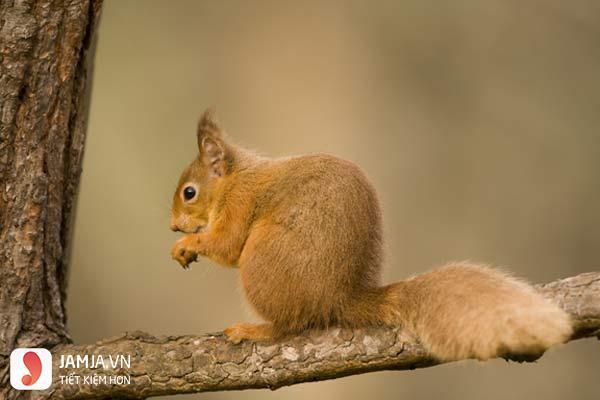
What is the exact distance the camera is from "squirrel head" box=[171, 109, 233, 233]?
2637mm

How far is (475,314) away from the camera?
1.99 metres

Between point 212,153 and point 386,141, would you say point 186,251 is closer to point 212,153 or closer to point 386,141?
point 212,153

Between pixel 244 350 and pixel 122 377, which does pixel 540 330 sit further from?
pixel 122 377

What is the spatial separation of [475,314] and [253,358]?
2.10 ft

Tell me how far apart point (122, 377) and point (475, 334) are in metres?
1.02

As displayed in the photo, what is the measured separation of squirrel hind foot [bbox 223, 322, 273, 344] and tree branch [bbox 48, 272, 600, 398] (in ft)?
0.07

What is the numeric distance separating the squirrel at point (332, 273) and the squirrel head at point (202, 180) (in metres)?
0.09

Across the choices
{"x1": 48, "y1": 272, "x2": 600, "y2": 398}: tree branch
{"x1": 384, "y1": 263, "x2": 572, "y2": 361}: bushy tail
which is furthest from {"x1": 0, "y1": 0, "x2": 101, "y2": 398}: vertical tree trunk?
{"x1": 384, "y1": 263, "x2": 572, "y2": 361}: bushy tail

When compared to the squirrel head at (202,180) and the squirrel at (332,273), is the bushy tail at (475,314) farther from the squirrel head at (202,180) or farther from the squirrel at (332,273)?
the squirrel head at (202,180)

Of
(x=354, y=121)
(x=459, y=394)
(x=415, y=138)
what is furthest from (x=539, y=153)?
(x=459, y=394)

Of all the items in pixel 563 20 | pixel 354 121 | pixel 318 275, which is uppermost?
pixel 563 20

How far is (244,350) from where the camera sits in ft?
7.45

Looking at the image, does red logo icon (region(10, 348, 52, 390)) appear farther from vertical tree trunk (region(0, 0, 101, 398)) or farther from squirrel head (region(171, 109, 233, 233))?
squirrel head (region(171, 109, 233, 233))

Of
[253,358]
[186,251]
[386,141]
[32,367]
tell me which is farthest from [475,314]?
[386,141]
